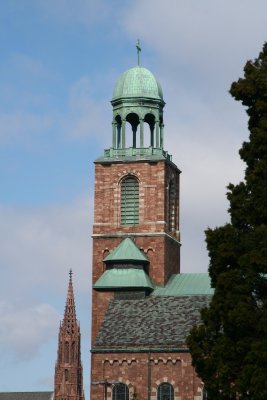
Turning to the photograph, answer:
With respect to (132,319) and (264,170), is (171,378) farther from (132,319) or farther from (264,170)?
(264,170)

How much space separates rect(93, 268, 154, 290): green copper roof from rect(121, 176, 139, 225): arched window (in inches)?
170

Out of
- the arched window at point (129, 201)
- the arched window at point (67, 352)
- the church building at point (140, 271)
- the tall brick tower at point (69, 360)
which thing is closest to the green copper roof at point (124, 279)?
the church building at point (140, 271)

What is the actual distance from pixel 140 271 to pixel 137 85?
1418 cm

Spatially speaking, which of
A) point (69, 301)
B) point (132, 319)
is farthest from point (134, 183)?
point (69, 301)

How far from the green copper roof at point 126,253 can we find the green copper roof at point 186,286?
2.55 m

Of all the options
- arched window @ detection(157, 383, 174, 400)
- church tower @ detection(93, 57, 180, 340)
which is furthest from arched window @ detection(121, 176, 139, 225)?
arched window @ detection(157, 383, 174, 400)

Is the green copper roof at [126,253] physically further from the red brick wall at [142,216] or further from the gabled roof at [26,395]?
the gabled roof at [26,395]

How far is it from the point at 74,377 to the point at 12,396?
137ft

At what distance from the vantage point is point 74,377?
12269 cm

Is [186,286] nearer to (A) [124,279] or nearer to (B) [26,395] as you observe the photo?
(A) [124,279]

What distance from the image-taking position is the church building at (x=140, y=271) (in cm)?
7956

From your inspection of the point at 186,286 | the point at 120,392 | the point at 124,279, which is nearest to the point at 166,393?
the point at 120,392

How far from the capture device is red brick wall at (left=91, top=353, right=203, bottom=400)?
7875 centimetres

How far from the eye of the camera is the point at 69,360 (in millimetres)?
120375
